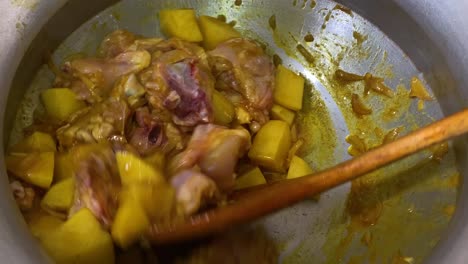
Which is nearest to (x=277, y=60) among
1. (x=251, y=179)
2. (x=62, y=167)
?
(x=251, y=179)

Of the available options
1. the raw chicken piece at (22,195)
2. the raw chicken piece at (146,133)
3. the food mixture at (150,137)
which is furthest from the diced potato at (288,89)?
the raw chicken piece at (22,195)

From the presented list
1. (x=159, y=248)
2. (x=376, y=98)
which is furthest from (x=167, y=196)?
(x=376, y=98)

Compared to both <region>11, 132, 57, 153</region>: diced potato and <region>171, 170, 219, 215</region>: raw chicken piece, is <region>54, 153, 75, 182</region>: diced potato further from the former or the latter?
<region>171, 170, 219, 215</region>: raw chicken piece

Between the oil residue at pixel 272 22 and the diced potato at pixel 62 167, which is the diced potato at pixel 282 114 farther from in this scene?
the diced potato at pixel 62 167

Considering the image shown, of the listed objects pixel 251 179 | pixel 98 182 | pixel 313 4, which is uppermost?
pixel 313 4

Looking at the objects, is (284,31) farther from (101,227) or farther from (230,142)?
(101,227)

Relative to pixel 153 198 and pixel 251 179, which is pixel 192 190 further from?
pixel 251 179
